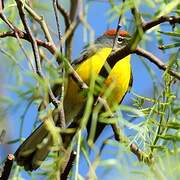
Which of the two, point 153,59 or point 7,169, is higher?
point 153,59

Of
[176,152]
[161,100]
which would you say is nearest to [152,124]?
[161,100]

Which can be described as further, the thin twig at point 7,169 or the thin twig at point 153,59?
the thin twig at point 7,169

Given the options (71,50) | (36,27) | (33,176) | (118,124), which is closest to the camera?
(118,124)

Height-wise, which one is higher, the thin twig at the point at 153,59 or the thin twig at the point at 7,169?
the thin twig at the point at 153,59

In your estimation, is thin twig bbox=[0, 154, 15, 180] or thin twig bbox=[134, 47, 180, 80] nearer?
thin twig bbox=[134, 47, 180, 80]

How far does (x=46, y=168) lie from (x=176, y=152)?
439 mm

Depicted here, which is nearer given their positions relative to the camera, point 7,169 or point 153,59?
point 153,59

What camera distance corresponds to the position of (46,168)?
1542 millimetres

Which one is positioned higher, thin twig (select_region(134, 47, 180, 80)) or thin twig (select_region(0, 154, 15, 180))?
thin twig (select_region(134, 47, 180, 80))

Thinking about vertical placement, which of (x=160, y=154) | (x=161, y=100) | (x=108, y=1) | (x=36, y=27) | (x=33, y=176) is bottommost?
(x=33, y=176)

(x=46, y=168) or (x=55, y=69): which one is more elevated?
(x=55, y=69)

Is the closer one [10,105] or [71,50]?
[10,105]

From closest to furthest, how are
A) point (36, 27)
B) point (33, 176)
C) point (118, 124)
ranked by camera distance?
1. point (118, 124)
2. point (33, 176)
3. point (36, 27)

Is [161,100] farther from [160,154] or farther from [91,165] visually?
[91,165]
